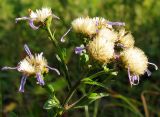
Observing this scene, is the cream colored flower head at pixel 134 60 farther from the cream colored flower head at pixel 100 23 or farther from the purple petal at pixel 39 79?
the purple petal at pixel 39 79

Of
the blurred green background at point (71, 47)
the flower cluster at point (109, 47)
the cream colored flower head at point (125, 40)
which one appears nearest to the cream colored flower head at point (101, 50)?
the flower cluster at point (109, 47)

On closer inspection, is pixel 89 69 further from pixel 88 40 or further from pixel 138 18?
pixel 138 18

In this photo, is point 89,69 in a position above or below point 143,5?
below

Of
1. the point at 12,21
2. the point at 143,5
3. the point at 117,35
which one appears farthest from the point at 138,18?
the point at 117,35

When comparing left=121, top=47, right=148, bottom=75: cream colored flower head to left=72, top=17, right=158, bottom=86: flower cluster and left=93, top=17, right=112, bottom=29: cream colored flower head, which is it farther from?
left=93, top=17, right=112, bottom=29: cream colored flower head

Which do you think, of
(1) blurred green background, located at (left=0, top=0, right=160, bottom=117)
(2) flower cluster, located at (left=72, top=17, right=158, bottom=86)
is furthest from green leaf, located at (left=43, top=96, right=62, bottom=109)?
(1) blurred green background, located at (left=0, top=0, right=160, bottom=117)
